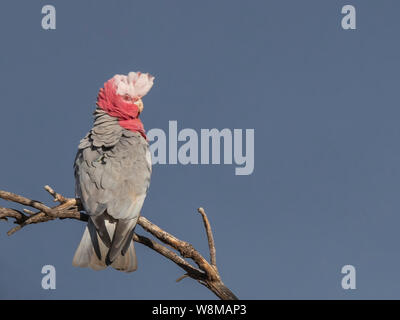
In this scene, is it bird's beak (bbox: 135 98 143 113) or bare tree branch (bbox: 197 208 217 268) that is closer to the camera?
bare tree branch (bbox: 197 208 217 268)

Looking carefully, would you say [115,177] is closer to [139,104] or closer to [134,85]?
[139,104]

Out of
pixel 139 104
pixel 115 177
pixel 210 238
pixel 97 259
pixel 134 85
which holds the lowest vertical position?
pixel 97 259

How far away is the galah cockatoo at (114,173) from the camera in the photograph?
22.1 feet

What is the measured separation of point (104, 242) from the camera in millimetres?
6742

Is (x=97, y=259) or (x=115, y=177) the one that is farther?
(x=115, y=177)

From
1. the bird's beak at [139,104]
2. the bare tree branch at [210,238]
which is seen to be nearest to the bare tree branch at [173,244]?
the bare tree branch at [210,238]

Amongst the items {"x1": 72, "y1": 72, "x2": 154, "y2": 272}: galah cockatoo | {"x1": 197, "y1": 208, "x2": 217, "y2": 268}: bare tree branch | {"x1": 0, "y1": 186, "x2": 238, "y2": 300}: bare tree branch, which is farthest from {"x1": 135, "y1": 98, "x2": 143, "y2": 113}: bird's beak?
{"x1": 197, "y1": 208, "x2": 217, "y2": 268}: bare tree branch

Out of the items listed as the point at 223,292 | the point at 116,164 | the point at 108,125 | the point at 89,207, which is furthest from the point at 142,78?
the point at 223,292

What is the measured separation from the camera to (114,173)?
7.04 m

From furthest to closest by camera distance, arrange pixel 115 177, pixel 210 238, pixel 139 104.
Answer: pixel 139 104
pixel 115 177
pixel 210 238

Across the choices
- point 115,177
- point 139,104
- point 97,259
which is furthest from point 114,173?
point 139,104

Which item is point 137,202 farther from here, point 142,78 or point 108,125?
point 142,78

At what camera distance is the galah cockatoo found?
675cm

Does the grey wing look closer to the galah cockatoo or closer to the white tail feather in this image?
the galah cockatoo
